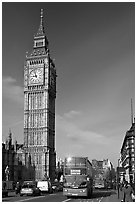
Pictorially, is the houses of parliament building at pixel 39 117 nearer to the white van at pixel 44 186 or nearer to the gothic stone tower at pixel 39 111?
the gothic stone tower at pixel 39 111

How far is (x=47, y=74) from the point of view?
3942 inches

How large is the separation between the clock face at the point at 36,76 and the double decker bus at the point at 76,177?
7578cm

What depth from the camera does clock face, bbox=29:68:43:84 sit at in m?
99.9

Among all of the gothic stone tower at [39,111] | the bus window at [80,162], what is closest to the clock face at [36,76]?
the gothic stone tower at [39,111]

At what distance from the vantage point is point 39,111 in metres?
100

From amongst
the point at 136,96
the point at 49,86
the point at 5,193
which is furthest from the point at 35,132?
the point at 136,96

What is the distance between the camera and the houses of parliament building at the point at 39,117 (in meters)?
94.2

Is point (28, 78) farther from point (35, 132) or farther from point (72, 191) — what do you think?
point (72, 191)

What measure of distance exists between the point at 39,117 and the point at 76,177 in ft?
248

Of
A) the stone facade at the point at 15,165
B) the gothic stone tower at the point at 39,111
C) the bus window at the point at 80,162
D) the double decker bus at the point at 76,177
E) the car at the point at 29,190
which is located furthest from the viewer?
the gothic stone tower at the point at 39,111

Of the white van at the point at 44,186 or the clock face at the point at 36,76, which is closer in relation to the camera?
the white van at the point at 44,186

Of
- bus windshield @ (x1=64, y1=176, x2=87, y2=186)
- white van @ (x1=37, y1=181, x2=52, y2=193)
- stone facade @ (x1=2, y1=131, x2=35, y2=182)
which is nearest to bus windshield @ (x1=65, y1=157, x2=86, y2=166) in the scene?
bus windshield @ (x1=64, y1=176, x2=87, y2=186)

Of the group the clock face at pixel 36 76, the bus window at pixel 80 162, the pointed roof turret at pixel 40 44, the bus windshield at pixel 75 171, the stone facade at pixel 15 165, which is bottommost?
the stone facade at pixel 15 165

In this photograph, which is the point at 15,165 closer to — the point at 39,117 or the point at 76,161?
the point at 39,117
